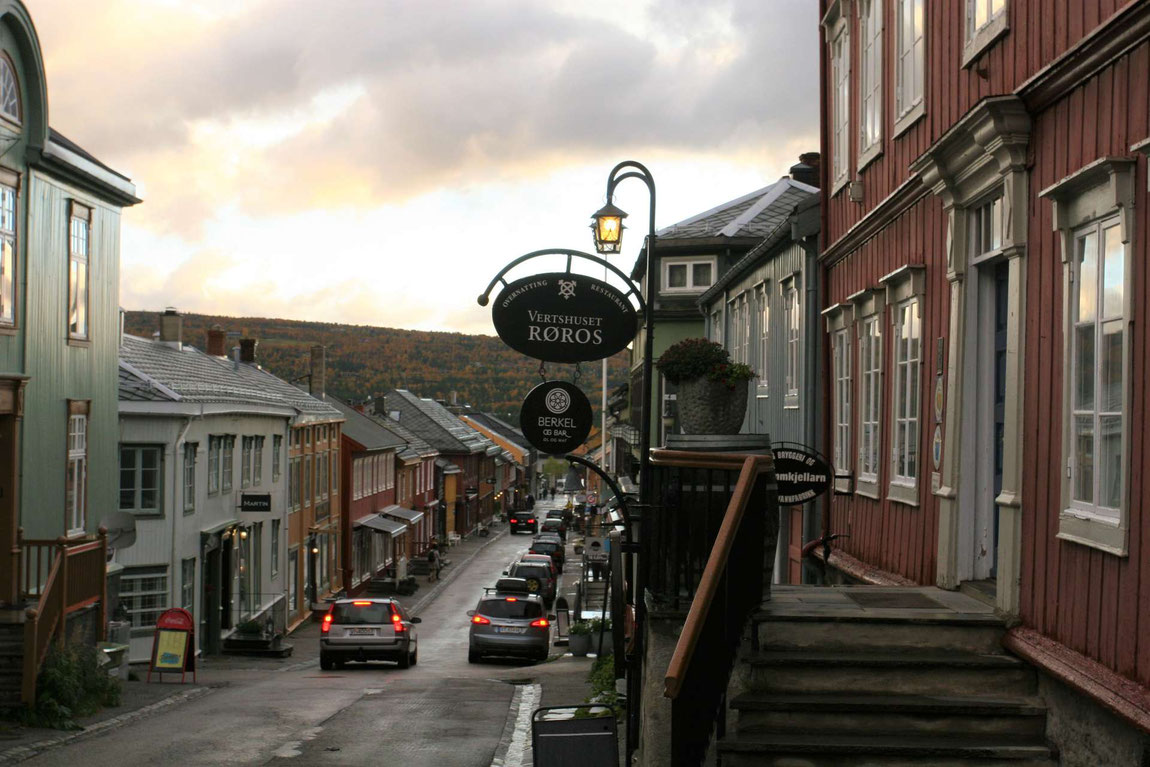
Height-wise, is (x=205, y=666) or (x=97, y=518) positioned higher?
(x=97, y=518)

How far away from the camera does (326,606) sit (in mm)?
47531

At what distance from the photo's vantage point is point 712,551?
7.20 m

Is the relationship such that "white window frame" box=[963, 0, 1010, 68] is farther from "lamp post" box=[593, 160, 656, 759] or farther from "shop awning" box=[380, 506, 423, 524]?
"shop awning" box=[380, 506, 423, 524]

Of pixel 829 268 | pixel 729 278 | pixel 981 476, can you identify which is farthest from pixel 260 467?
pixel 981 476

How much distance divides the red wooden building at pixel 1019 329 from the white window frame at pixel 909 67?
33 mm

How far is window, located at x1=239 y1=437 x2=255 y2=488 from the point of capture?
36.5 m

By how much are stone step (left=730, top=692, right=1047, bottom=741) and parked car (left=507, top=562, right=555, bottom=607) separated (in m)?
35.9

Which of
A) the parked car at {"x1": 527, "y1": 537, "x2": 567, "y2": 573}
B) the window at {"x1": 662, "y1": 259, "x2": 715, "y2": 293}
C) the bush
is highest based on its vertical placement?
the window at {"x1": 662, "y1": 259, "x2": 715, "y2": 293}

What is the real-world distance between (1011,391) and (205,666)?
85.5 feet

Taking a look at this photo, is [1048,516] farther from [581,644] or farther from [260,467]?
[260,467]

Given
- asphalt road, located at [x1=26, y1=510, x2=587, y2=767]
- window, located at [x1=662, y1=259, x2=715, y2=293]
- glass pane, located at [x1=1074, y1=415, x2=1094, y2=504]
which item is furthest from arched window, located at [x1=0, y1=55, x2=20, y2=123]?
window, located at [x1=662, y1=259, x2=715, y2=293]

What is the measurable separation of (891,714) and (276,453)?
114 ft

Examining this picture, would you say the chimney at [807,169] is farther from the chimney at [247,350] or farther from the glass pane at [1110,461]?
the glass pane at [1110,461]

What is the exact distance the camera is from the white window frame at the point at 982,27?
8.91 m
